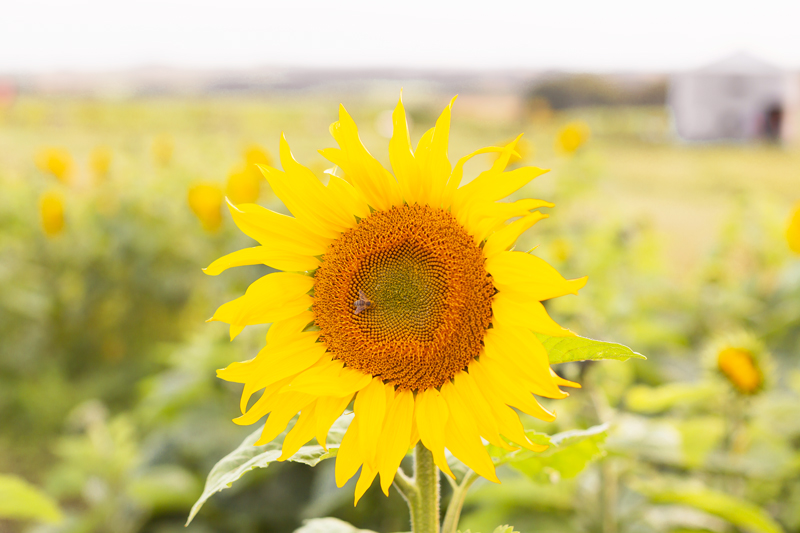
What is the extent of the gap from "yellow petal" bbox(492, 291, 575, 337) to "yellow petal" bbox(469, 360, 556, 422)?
6cm

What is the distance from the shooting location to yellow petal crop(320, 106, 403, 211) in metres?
0.80

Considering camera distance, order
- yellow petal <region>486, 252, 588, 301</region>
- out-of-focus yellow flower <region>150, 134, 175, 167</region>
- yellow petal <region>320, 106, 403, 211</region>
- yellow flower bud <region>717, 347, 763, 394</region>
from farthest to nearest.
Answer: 1. out-of-focus yellow flower <region>150, 134, 175, 167</region>
2. yellow flower bud <region>717, 347, 763, 394</region>
3. yellow petal <region>320, 106, 403, 211</region>
4. yellow petal <region>486, 252, 588, 301</region>

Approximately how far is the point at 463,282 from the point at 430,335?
8cm

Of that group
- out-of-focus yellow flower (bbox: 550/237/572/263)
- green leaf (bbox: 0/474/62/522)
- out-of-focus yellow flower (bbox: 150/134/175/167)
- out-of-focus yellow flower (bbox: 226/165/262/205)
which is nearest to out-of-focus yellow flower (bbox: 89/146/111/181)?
out-of-focus yellow flower (bbox: 150/134/175/167)

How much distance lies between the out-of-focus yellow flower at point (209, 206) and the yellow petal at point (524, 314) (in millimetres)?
2207

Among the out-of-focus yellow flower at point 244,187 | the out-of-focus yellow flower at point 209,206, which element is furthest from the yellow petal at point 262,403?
the out-of-focus yellow flower at point 209,206

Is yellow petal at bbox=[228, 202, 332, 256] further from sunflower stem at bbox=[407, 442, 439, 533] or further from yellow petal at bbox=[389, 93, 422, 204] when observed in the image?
sunflower stem at bbox=[407, 442, 439, 533]

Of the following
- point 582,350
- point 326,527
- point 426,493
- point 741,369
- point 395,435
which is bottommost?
point 741,369

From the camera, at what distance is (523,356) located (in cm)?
73

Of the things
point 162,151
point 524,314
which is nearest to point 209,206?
point 162,151

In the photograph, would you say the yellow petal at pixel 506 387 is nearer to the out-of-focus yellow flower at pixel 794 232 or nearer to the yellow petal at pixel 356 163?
the yellow petal at pixel 356 163

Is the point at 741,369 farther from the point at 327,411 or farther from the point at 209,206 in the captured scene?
the point at 209,206

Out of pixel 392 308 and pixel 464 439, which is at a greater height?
pixel 392 308

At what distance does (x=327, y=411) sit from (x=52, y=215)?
3.30 m
